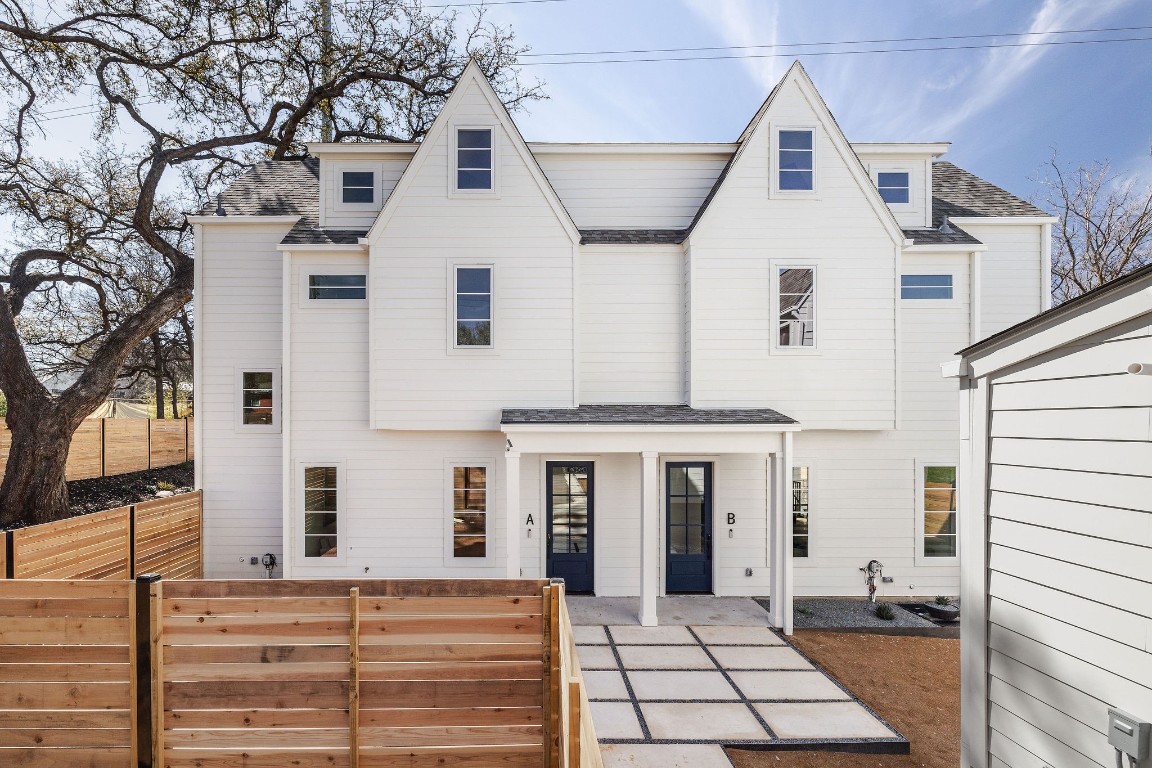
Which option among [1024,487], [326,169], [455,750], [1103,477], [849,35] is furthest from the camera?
[849,35]

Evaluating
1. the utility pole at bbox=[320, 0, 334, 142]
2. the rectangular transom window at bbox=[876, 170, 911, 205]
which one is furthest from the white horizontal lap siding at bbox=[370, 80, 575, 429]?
the utility pole at bbox=[320, 0, 334, 142]

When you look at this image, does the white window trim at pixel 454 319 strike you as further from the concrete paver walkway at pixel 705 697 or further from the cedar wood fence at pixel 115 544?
the cedar wood fence at pixel 115 544

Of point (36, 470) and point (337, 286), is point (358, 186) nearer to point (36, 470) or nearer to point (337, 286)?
point (337, 286)

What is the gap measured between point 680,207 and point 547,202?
2.58 m

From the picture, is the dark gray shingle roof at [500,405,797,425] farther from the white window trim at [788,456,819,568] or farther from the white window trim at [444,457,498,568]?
the white window trim at [788,456,819,568]

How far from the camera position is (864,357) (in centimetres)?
857

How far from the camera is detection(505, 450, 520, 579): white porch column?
7.57 m

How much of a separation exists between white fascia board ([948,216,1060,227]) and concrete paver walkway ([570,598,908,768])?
8.01m

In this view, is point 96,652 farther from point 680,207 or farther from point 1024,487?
point 680,207

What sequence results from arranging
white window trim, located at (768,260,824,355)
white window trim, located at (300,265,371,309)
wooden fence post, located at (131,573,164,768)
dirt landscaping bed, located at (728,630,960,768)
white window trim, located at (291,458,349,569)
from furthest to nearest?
1. white window trim, located at (300,265,371,309)
2. white window trim, located at (291,458,349,569)
3. white window trim, located at (768,260,824,355)
4. dirt landscaping bed, located at (728,630,960,768)
5. wooden fence post, located at (131,573,164,768)

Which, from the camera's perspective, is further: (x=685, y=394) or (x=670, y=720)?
(x=685, y=394)

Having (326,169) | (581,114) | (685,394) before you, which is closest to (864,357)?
(685,394)

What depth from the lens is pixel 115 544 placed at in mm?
7090

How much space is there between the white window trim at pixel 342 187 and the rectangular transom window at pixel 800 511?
8.94 meters
